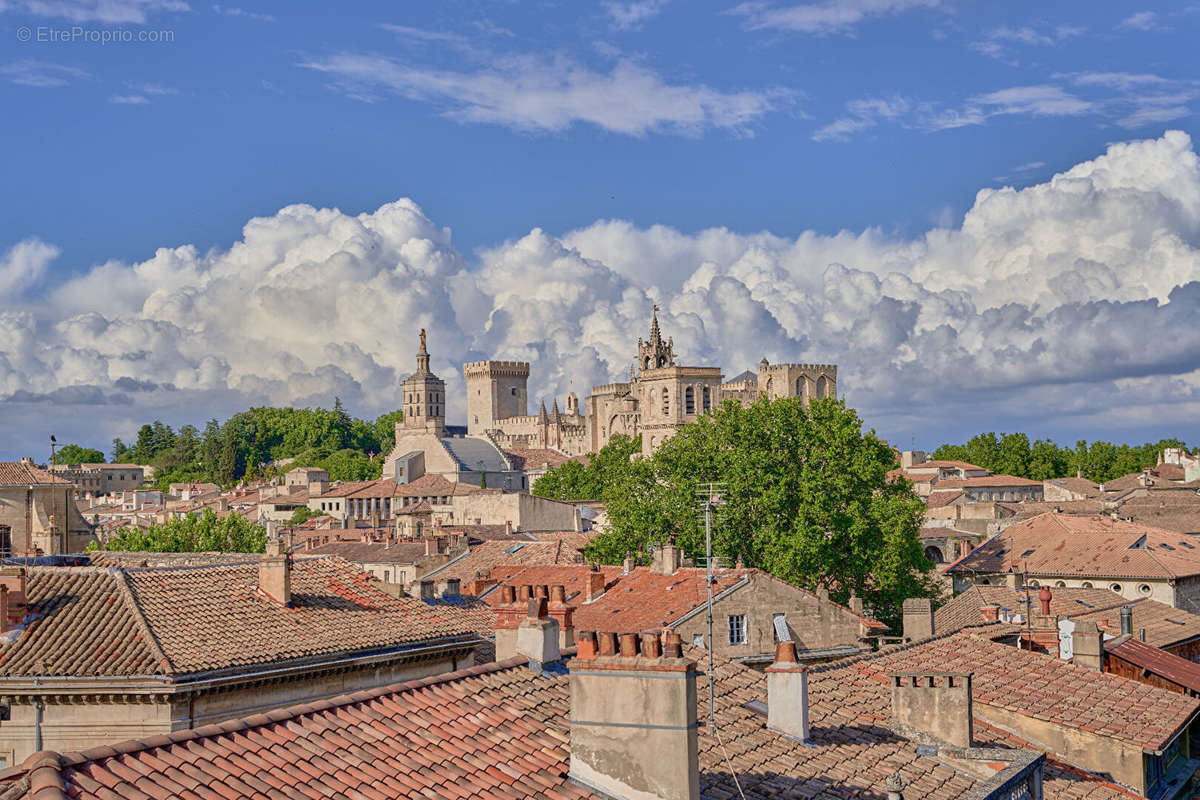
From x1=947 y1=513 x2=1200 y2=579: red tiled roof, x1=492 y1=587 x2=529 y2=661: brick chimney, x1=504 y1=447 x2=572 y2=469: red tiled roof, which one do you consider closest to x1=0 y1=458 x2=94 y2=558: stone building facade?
x1=492 y1=587 x2=529 y2=661: brick chimney

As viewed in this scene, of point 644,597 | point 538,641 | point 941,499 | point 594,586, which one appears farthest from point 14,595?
point 941,499

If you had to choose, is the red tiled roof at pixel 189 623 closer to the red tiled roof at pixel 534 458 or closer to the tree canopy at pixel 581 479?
the tree canopy at pixel 581 479

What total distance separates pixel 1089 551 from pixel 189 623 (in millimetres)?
42441

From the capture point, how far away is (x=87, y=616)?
20688 millimetres

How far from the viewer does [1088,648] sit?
22375 millimetres

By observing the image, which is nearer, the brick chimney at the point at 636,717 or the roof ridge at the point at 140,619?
the brick chimney at the point at 636,717

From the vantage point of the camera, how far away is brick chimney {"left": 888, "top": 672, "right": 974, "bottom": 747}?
1594 cm

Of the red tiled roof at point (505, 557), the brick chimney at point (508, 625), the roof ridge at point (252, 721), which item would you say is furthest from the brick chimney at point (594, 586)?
the roof ridge at point (252, 721)

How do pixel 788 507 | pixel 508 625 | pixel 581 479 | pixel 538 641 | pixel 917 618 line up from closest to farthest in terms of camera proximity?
pixel 538 641
pixel 508 625
pixel 917 618
pixel 788 507
pixel 581 479

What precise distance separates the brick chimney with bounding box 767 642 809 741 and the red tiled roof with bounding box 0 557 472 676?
323 inches

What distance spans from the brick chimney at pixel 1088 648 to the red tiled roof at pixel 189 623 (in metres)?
10.0

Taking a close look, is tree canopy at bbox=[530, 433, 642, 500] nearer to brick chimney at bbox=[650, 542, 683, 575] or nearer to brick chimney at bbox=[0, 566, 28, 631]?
brick chimney at bbox=[650, 542, 683, 575]

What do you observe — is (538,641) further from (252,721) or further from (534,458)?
(534,458)

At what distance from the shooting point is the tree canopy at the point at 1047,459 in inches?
6117
